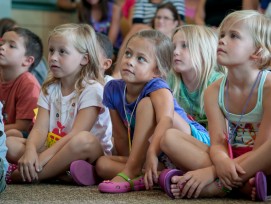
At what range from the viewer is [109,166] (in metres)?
2.12

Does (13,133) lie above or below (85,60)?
below

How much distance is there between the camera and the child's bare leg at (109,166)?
6.91 feet

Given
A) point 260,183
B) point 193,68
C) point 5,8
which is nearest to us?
point 260,183

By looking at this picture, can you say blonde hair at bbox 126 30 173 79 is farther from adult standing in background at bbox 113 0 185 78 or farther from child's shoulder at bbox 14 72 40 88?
adult standing in background at bbox 113 0 185 78

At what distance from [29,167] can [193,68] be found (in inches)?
31.0

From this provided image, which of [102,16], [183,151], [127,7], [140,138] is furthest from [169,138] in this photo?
[127,7]

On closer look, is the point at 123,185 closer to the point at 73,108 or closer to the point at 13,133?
the point at 73,108

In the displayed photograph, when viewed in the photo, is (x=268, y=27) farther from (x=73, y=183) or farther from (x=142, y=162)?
(x=73, y=183)

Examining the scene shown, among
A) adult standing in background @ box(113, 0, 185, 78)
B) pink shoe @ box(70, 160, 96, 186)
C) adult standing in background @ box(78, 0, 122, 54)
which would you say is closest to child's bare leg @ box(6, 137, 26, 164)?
pink shoe @ box(70, 160, 96, 186)

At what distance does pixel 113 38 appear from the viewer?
405 centimetres

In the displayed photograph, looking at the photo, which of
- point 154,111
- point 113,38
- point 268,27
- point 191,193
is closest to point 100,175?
point 154,111

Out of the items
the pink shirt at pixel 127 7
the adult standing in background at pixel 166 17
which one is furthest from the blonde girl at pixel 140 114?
the pink shirt at pixel 127 7

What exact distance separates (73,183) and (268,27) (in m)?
0.89

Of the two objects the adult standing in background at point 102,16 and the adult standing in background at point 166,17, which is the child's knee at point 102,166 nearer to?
the adult standing in background at point 166,17
